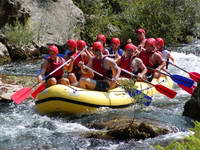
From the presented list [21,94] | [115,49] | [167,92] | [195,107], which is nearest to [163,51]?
[115,49]

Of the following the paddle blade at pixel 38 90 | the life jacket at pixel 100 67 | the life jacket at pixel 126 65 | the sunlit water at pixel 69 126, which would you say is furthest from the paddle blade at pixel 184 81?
the paddle blade at pixel 38 90

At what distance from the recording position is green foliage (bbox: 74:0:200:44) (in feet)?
55.8

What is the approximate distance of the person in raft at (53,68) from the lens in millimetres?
8320

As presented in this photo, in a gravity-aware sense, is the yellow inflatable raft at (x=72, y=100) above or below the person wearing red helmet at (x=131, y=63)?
below

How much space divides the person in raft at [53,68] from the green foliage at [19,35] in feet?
19.2

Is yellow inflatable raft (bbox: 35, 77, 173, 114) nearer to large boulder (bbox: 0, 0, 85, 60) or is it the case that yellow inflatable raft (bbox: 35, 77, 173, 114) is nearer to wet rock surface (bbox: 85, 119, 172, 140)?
wet rock surface (bbox: 85, 119, 172, 140)

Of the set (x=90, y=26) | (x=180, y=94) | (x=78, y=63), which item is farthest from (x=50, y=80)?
(x=90, y=26)

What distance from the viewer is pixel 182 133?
21.0 ft

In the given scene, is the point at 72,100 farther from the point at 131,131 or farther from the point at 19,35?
the point at 19,35

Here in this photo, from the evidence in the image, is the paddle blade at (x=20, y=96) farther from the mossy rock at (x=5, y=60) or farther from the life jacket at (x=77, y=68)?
the mossy rock at (x=5, y=60)

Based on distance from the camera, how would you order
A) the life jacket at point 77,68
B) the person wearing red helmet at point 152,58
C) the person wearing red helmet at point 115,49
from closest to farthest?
the life jacket at point 77,68 < the person wearing red helmet at point 152,58 < the person wearing red helmet at point 115,49

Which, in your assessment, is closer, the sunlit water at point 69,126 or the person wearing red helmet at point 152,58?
the sunlit water at point 69,126

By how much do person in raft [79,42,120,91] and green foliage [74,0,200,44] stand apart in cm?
818

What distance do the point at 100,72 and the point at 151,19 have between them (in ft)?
31.2
